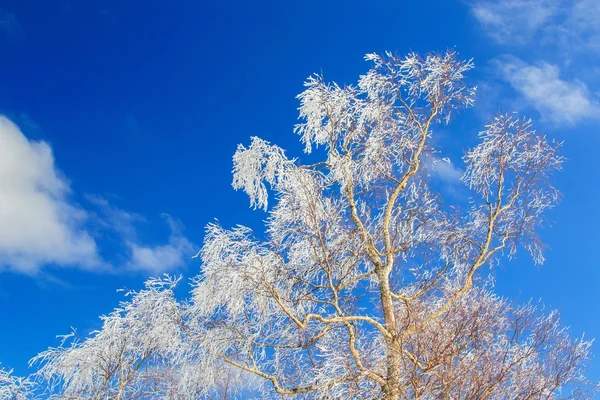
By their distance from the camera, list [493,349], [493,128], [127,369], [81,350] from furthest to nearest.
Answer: [127,369] < [81,350] < [493,128] < [493,349]

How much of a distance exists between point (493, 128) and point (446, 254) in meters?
2.47

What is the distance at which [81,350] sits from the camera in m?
12.3

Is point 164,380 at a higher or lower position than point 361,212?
lower

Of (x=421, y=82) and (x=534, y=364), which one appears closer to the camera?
(x=534, y=364)

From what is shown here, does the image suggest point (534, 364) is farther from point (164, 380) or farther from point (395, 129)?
point (164, 380)

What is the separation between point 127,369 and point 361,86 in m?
8.25

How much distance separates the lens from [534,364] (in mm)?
9234

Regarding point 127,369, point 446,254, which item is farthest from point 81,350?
point 446,254

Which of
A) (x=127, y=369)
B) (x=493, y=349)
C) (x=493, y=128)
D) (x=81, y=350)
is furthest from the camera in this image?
(x=127, y=369)

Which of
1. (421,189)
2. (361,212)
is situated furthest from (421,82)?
(361,212)

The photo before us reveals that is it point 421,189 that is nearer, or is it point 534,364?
point 534,364

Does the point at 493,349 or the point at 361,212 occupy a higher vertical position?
the point at 361,212

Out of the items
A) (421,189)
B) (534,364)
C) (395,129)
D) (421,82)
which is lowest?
(534,364)

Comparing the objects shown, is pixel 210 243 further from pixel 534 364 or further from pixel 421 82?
pixel 534 364
